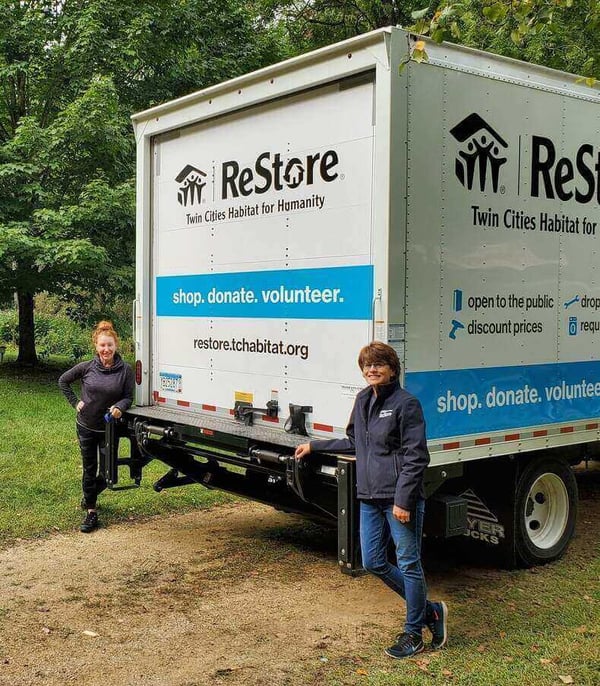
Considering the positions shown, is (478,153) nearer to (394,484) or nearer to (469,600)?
(394,484)

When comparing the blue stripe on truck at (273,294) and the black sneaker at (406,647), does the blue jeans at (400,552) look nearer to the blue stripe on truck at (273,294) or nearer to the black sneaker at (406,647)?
the black sneaker at (406,647)

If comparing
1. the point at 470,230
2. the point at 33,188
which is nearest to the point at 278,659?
the point at 470,230

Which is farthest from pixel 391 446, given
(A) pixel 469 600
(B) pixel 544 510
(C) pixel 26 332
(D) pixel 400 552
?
(C) pixel 26 332

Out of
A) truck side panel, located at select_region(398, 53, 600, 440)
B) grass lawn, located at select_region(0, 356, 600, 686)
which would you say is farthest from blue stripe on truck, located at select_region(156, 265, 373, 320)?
grass lawn, located at select_region(0, 356, 600, 686)

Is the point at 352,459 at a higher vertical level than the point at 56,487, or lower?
higher

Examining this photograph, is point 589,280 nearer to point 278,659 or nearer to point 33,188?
point 278,659

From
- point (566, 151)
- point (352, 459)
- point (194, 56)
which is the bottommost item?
point (352, 459)

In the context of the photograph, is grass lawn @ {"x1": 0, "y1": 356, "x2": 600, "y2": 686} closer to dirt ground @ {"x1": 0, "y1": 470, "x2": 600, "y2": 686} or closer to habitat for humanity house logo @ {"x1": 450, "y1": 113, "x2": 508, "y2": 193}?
dirt ground @ {"x1": 0, "y1": 470, "x2": 600, "y2": 686}

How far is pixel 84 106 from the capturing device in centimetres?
1365

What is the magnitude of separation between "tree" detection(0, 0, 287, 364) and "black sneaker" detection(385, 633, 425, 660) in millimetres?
9722

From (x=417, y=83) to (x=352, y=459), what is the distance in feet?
7.39

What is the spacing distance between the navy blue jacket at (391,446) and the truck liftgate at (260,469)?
0.93 ft

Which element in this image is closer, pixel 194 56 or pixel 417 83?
pixel 417 83

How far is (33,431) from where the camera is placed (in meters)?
11.1
